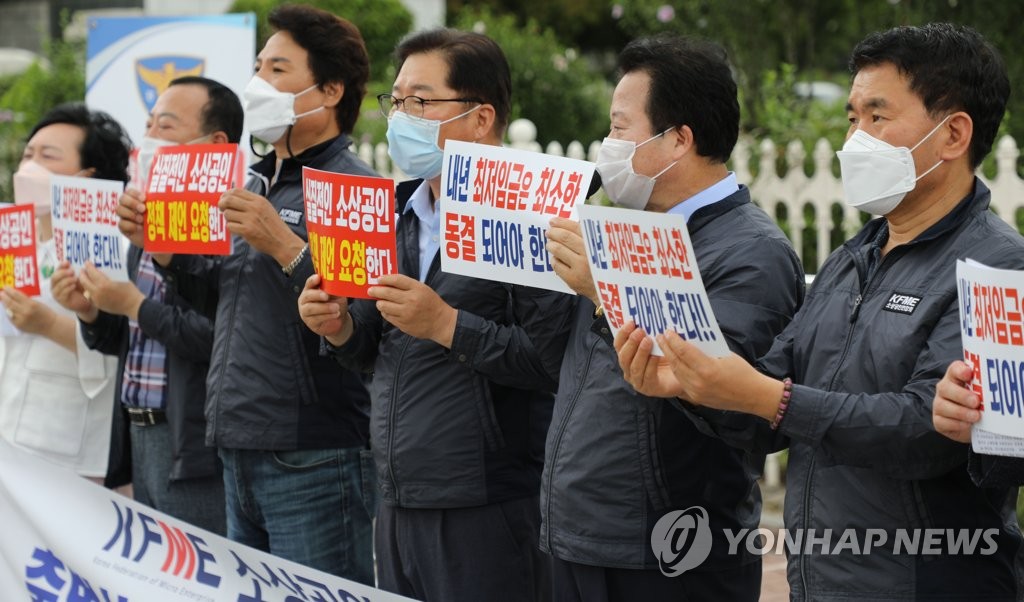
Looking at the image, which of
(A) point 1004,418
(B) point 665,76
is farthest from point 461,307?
(A) point 1004,418

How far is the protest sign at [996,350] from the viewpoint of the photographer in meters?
2.47

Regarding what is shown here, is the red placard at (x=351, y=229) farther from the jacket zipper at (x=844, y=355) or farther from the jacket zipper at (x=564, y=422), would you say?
the jacket zipper at (x=844, y=355)

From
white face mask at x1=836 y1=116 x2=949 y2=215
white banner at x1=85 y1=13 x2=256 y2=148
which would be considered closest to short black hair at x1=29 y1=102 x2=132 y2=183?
white banner at x1=85 y1=13 x2=256 y2=148

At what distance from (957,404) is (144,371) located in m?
3.16

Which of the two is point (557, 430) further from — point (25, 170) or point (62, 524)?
point (25, 170)

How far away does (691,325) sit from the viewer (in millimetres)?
2787

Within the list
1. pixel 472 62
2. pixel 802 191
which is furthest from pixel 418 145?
pixel 802 191

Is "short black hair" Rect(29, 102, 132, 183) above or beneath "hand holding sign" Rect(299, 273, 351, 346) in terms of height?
beneath

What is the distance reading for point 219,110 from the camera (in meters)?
4.98

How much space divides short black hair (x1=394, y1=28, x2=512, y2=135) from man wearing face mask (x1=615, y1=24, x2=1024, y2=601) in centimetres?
127

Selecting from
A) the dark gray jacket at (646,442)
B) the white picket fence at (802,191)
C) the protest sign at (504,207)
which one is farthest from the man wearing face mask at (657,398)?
the white picket fence at (802,191)

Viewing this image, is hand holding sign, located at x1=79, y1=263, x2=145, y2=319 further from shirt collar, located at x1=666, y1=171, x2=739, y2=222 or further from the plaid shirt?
shirt collar, located at x1=666, y1=171, x2=739, y2=222

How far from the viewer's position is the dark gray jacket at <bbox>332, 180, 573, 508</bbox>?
12.2 ft

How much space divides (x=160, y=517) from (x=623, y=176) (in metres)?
1.79
